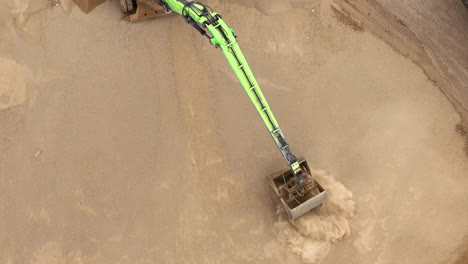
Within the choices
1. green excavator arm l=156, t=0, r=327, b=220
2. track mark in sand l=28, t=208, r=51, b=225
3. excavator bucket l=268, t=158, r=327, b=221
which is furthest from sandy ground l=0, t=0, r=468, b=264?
green excavator arm l=156, t=0, r=327, b=220

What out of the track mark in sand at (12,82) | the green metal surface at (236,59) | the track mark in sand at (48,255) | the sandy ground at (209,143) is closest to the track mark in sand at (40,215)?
the sandy ground at (209,143)

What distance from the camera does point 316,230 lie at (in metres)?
8.92

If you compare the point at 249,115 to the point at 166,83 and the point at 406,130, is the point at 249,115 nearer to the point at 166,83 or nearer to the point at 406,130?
the point at 166,83

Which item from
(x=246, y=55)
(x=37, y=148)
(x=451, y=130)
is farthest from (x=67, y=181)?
(x=451, y=130)

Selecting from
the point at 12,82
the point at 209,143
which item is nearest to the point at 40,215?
the point at 12,82

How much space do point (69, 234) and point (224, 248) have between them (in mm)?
3062

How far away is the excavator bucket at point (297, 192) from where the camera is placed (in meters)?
8.40

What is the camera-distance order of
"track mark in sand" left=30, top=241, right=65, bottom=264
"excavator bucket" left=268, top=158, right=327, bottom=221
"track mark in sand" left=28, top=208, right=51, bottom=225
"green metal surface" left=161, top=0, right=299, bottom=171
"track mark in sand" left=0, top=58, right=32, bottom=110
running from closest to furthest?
"green metal surface" left=161, top=0, right=299, bottom=171 → "excavator bucket" left=268, top=158, right=327, bottom=221 → "track mark in sand" left=30, top=241, right=65, bottom=264 → "track mark in sand" left=28, top=208, right=51, bottom=225 → "track mark in sand" left=0, top=58, right=32, bottom=110

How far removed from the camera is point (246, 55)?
32.8 ft

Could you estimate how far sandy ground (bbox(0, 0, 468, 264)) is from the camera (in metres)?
8.91

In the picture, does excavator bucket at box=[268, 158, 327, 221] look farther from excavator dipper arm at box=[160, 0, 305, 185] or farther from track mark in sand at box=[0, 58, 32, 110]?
track mark in sand at box=[0, 58, 32, 110]

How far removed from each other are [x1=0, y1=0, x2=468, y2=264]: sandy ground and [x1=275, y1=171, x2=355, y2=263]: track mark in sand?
24 millimetres

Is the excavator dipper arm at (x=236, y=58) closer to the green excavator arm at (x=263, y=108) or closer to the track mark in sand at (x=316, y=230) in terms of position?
the green excavator arm at (x=263, y=108)

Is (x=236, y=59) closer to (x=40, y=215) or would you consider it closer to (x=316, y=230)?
(x=316, y=230)
